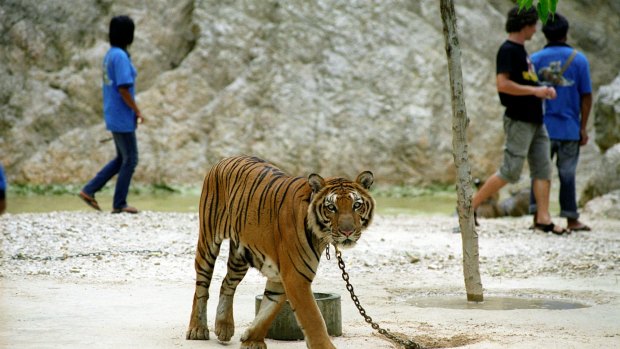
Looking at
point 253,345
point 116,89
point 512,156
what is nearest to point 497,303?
point 253,345

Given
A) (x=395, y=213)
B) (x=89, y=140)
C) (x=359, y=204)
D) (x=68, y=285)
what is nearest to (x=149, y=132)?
(x=89, y=140)

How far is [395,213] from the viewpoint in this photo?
12812 millimetres

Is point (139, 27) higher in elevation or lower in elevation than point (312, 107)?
higher

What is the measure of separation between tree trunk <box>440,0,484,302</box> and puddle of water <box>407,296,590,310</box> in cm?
12

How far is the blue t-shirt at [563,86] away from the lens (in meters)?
10.7

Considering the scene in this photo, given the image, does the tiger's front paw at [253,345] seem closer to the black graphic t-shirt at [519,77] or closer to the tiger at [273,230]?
the tiger at [273,230]

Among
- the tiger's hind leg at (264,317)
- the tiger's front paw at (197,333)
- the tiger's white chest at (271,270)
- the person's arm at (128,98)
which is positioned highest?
the person's arm at (128,98)

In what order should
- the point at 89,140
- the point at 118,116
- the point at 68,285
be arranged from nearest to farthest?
the point at 68,285, the point at 118,116, the point at 89,140

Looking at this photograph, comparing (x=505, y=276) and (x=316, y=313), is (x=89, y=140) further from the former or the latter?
(x=316, y=313)

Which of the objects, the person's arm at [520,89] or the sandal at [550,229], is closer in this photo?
the person's arm at [520,89]

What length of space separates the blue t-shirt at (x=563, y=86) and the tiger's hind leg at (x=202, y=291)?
625 cm

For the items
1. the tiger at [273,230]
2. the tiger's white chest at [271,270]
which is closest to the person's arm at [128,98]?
the tiger at [273,230]

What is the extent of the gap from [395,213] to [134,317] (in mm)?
7259

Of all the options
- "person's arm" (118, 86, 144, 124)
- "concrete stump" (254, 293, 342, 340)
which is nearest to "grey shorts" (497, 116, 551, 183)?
"person's arm" (118, 86, 144, 124)
